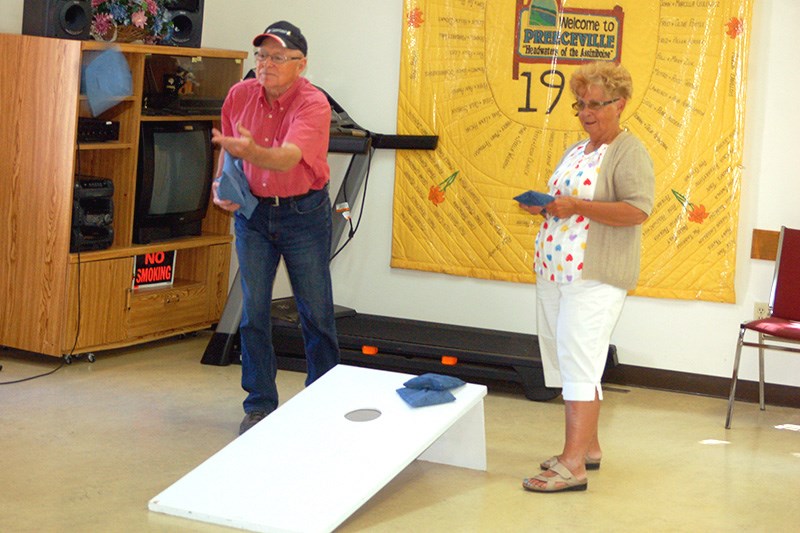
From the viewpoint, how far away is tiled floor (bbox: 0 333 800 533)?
3.69 metres

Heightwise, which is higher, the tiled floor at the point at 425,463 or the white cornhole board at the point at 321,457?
the white cornhole board at the point at 321,457

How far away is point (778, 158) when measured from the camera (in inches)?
217

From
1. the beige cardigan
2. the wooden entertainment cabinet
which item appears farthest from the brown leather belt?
the wooden entertainment cabinet

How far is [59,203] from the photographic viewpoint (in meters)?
5.36

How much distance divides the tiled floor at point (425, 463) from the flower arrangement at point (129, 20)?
1653mm

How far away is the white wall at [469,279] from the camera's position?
5520mm

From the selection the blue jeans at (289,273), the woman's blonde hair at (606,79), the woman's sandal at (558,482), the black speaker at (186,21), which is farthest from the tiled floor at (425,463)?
the black speaker at (186,21)

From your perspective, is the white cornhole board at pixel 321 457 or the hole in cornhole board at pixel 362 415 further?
the hole in cornhole board at pixel 362 415

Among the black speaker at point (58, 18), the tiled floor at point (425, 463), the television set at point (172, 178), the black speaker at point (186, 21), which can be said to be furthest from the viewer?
the black speaker at point (186, 21)

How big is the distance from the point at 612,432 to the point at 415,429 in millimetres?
1398

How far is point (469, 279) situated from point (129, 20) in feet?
7.33

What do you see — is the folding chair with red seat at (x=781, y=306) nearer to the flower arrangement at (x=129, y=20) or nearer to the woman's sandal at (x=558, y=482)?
the woman's sandal at (x=558, y=482)

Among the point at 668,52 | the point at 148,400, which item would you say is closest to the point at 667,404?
the point at 668,52

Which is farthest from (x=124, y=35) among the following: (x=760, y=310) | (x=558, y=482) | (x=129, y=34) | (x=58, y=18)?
(x=760, y=310)
